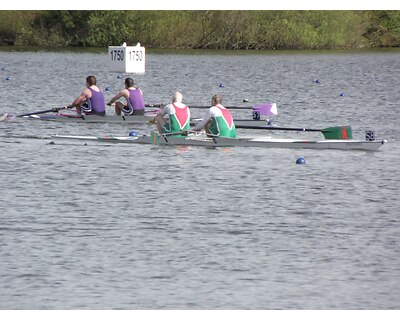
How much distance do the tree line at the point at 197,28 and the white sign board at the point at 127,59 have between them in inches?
859

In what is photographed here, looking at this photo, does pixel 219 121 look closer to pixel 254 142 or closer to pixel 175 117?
pixel 254 142

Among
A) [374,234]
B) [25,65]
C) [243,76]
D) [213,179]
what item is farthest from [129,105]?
[25,65]

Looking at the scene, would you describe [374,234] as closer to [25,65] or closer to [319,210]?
[319,210]

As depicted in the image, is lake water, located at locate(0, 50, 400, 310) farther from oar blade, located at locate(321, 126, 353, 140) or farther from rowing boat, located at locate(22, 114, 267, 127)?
oar blade, located at locate(321, 126, 353, 140)

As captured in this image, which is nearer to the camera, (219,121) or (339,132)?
(219,121)

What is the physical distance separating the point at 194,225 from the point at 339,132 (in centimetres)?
765

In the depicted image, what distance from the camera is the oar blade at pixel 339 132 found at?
22.5m

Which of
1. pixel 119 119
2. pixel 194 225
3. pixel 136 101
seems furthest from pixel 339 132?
pixel 194 225

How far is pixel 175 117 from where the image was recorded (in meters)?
22.7

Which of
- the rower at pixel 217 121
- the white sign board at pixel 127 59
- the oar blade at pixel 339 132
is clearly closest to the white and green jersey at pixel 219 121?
the rower at pixel 217 121

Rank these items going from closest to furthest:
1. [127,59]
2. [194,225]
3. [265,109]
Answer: [194,225] → [265,109] → [127,59]

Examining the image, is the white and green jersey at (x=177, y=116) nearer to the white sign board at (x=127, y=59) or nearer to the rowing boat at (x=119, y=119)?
the rowing boat at (x=119, y=119)

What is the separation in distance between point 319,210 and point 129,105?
10937mm

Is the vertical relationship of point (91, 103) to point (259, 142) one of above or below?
above
